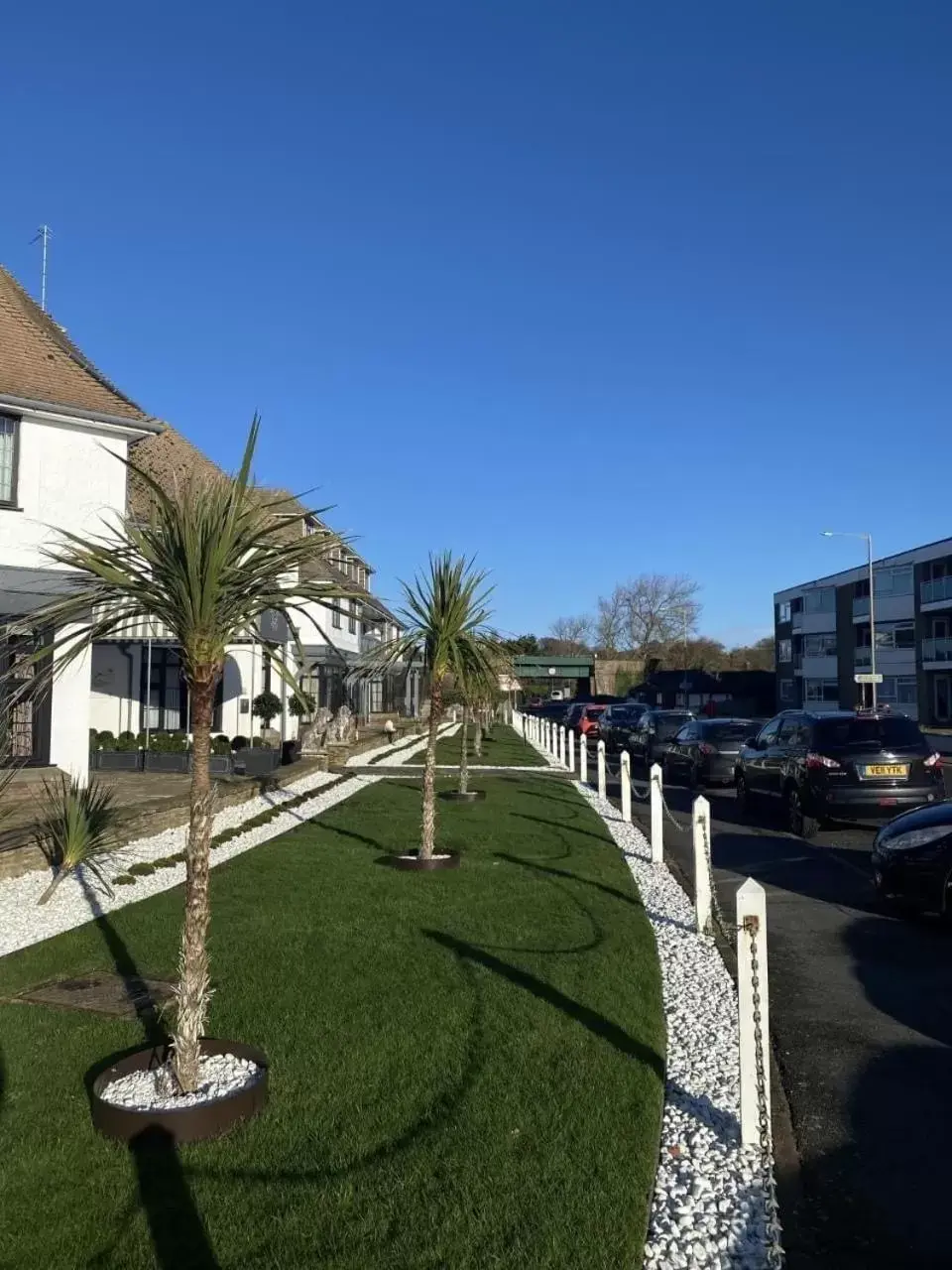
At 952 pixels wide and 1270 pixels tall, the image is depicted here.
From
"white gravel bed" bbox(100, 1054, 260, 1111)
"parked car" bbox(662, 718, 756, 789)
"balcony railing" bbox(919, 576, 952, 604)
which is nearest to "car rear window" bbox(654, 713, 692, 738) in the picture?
"parked car" bbox(662, 718, 756, 789)

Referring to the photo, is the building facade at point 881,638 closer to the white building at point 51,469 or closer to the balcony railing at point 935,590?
the balcony railing at point 935,590

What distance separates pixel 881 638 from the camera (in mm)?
61844

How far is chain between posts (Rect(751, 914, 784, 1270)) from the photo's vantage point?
3.55 meters

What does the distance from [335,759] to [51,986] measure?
17513 mm

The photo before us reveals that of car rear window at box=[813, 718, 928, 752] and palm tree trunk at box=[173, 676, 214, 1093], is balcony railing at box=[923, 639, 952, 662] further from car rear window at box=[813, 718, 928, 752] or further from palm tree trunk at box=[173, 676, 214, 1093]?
palm tree trunk at box=[173, 676, 214, 1093]

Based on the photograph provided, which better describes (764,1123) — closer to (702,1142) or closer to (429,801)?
(702,1142)

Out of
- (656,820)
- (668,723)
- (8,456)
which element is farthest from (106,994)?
(668,723)

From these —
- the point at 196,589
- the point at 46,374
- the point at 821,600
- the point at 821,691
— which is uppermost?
the point at 821,600

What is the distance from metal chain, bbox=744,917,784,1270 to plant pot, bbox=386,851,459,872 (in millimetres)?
5972

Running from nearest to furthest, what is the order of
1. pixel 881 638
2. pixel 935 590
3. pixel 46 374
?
pixel 46 374 < pixel 935 590 < pixel 881 638

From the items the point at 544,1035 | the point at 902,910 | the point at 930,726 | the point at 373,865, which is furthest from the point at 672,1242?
the point at 930,726

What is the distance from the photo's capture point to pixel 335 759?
23.9 meters

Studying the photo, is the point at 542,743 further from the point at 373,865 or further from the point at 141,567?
the point at 141,567

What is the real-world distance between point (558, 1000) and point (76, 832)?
16.5ft
